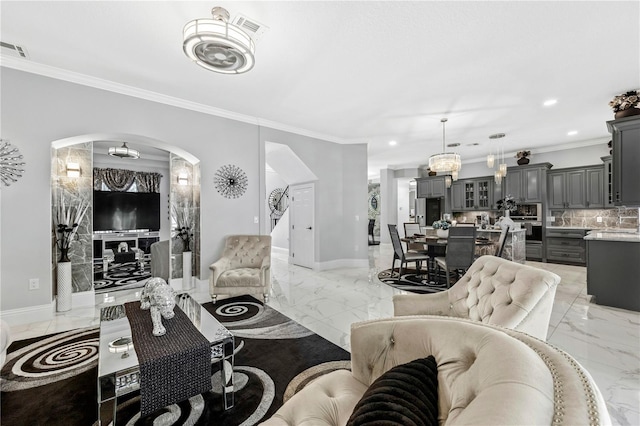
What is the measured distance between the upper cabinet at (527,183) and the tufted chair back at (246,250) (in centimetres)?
653

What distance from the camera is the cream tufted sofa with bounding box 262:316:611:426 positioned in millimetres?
539

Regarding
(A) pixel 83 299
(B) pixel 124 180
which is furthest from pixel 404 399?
(B) pixel 124 180

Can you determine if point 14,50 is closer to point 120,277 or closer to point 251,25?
point 251,25

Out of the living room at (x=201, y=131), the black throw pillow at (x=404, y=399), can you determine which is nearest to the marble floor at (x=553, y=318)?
the living room at (x=201, y=131)

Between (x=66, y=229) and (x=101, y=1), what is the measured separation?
2.86 m

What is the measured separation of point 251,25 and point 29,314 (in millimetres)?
3984

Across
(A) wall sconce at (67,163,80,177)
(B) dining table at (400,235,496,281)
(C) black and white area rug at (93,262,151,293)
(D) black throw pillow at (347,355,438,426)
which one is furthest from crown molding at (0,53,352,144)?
(D) black throw pillow at (347,355,438,426)

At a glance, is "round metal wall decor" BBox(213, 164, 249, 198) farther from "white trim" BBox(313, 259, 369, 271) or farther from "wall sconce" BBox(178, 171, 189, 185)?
"white trim" BBox(313, 259, 369, 271)

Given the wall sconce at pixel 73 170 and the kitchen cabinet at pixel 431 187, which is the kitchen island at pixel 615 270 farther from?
the wall sconce at pixel 73 170

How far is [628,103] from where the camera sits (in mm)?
3752

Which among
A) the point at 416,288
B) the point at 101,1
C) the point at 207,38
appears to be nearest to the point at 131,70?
the point at 101,1

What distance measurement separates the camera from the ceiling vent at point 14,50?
2825 mm

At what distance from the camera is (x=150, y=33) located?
2.63 m

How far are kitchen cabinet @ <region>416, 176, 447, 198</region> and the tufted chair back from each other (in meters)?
6.40
